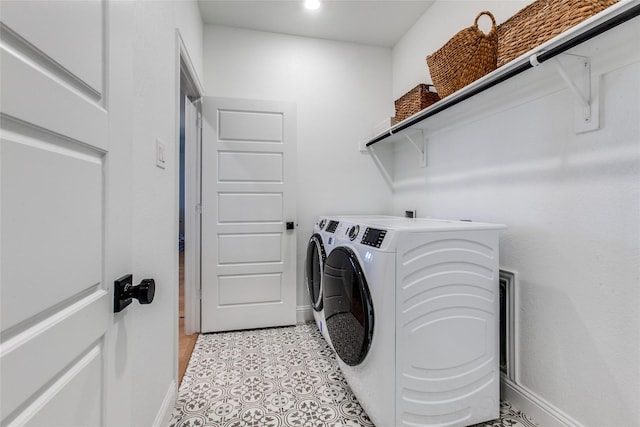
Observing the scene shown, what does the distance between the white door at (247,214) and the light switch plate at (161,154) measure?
1.12 m

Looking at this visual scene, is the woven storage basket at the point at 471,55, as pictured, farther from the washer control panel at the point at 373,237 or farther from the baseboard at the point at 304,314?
the baseboard at the point at 304,314

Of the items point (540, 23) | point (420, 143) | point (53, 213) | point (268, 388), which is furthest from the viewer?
point (420, 143)

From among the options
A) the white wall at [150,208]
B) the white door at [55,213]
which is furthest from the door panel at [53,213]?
the white wall at [150,208]

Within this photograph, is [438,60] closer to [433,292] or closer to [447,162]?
[447,162]

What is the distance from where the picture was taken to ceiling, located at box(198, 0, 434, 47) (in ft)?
7.58

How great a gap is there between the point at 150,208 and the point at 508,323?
1.85 m

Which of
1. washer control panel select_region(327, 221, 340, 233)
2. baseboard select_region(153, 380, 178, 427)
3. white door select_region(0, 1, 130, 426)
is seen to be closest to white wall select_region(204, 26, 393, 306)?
washer control panel select_region(327, 221, 340, 233)

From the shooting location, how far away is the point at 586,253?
1.26 m

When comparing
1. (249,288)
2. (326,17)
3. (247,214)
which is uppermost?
(326,17)

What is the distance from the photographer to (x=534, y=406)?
146cm

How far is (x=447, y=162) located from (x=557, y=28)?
1070mm

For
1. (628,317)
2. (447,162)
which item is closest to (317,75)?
(447,162)

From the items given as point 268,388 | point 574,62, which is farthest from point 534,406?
point 574,62

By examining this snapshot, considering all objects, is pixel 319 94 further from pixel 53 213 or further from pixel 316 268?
pixel 53 213
